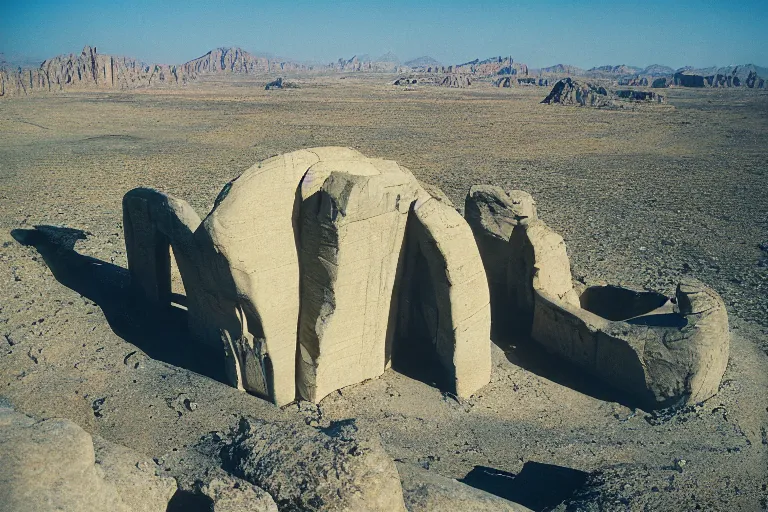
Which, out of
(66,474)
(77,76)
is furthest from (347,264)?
(77,76)

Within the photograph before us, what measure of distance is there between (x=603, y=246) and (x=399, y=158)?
1232 cm

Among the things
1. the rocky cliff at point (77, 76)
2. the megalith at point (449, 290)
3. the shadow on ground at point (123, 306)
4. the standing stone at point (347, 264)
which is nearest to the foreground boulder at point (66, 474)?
the standing stone at point (347, 264)

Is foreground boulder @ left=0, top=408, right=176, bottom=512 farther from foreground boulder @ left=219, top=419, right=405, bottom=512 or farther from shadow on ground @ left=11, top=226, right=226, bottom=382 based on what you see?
shadow on ground @ left=11, top=226, right=226, bottom=382

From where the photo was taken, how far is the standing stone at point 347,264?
5.75 metres

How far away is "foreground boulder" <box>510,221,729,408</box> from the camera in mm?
6336

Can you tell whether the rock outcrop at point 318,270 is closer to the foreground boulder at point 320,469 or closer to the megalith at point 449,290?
the megalith at point 449,290

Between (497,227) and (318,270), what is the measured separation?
298 centimetres

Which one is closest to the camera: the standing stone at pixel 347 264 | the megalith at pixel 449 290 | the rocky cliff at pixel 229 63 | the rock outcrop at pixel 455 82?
the standing stone at pixel 347 264

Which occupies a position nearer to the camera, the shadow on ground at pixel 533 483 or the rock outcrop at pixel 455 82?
the shadow on ground at pixel 533 483

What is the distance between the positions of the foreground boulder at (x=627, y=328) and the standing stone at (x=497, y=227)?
0.17m

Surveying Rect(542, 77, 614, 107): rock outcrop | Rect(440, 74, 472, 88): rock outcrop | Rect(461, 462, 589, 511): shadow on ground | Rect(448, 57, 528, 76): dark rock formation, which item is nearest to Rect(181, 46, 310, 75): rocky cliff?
Rect(448, 57, 528, 76): dark rock formation

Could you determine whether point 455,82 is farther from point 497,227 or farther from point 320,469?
point 320,469

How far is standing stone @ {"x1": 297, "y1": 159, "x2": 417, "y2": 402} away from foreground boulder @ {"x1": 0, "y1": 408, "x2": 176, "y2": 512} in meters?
2.34

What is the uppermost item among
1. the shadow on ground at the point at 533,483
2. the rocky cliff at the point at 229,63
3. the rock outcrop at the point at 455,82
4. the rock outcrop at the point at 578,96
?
the rocky cliff at the point at 229,63
